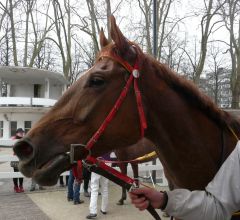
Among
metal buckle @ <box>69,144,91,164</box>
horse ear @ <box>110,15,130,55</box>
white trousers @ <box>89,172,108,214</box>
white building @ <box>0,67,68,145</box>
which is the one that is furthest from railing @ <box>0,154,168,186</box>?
white building @ <box>0,67,68,145</box>

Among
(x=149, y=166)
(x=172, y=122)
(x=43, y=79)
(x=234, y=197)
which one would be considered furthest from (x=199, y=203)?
(x=43, y=79)

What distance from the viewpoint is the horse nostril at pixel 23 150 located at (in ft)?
6.85

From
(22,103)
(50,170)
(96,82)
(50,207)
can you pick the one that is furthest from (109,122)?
(22,103)

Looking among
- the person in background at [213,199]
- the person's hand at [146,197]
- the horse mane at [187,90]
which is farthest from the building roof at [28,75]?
the person in background at [213,199]

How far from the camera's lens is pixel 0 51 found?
38.2m

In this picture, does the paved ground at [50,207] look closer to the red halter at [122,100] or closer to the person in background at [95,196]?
the person in background at [95,196]

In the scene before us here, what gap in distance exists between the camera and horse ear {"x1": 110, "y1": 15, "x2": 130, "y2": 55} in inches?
87.1

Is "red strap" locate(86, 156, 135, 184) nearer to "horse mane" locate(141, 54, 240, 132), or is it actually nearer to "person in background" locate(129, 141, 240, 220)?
"person in background" locate(129, 141, 240, 220)

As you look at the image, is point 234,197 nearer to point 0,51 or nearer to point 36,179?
point 36,179

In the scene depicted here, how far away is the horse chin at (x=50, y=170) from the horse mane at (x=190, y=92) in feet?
2.95

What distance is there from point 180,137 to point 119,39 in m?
0.82

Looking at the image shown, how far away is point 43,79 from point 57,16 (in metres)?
6.59

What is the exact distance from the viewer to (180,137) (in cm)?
247

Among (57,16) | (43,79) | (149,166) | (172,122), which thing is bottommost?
(149,166)
